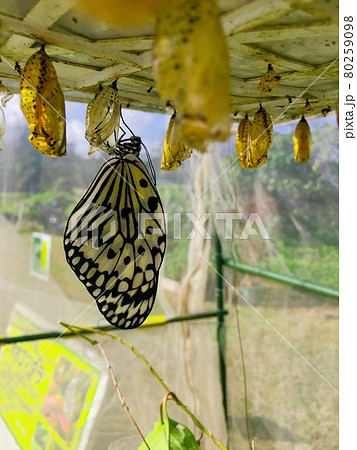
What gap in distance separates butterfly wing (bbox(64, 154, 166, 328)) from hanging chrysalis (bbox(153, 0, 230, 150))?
18.4 inches

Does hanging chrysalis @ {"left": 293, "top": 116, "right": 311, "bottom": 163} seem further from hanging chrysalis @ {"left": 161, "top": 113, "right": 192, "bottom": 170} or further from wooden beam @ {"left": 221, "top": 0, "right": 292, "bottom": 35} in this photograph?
wooden beam @ {"left": 221, "top": 0, "right": 292, "bottom": 35}

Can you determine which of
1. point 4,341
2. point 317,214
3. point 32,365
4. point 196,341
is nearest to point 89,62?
point 4,341

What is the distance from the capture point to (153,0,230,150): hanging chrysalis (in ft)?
0.86

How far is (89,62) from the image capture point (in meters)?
0.73

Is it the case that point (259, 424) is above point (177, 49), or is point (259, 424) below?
below

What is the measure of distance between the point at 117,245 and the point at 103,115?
23 centimetres

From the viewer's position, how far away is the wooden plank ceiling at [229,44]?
1.52ft

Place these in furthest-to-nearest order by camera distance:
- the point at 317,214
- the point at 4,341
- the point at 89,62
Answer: the point at 317,214
the point at 4,341
the point at 89,62

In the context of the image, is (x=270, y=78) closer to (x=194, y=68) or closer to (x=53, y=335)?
(x=194, y=68)

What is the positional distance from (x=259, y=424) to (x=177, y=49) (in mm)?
2788

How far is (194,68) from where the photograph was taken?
0.27 metres

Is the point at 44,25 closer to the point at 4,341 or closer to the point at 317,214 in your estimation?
the point at 4,341

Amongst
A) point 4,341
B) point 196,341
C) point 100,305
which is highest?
point 100,305

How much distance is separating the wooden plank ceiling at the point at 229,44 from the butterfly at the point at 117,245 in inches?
6.6
